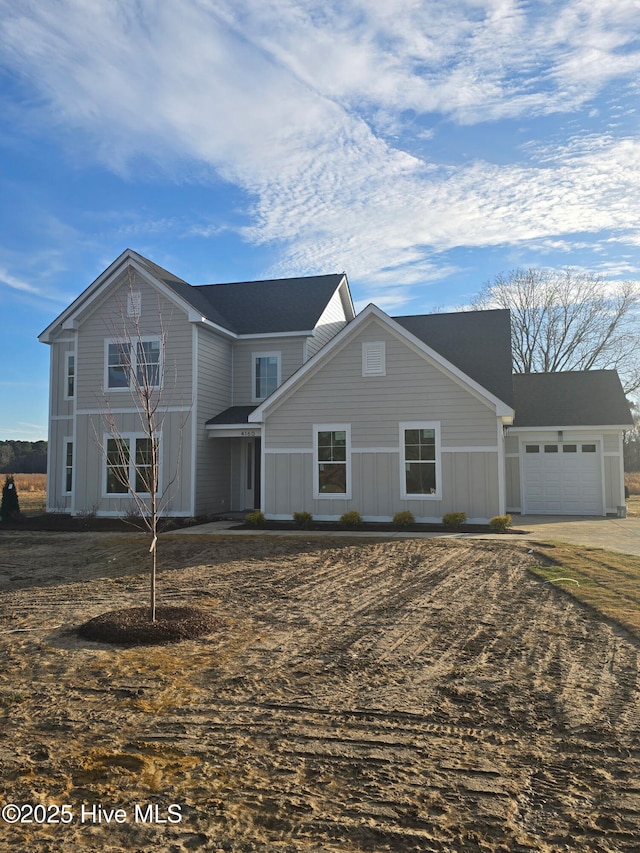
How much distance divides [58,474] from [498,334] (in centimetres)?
1583

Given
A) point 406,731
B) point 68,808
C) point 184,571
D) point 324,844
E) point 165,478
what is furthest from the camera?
point 165,478

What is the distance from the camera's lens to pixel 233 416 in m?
20.0

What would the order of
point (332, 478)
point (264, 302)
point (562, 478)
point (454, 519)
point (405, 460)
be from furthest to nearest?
point (264, 302)
point (562, 478)
point (332, 478)
point (405, 460)
point (454, 519)

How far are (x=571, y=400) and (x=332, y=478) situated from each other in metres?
9.41

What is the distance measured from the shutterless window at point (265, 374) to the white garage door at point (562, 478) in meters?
8.63

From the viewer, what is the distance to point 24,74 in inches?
461

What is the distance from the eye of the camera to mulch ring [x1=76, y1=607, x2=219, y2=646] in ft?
21.6

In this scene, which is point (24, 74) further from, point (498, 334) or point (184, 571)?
point (498, 334)

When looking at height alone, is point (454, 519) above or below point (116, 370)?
below

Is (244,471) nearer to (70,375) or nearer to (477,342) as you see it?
(70,375)

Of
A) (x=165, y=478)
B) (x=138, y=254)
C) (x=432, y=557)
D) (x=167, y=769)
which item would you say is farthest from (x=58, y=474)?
(x=167, y=769)

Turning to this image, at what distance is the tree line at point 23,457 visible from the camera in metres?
68.2

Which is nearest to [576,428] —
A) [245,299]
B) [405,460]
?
[405,460]

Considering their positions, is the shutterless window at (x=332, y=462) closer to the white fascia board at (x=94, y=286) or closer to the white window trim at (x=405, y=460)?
the white window trim at (x=405, y=460)
